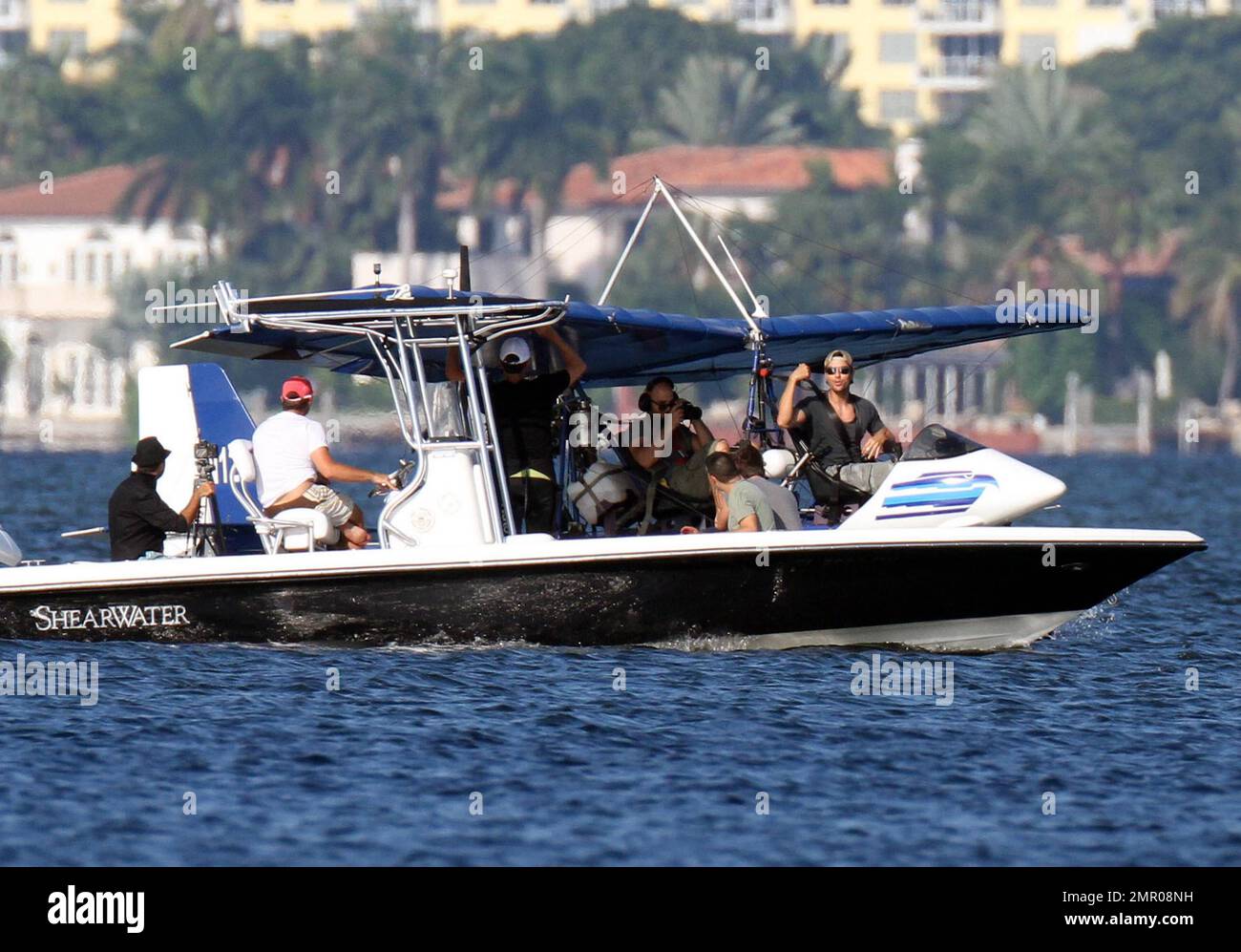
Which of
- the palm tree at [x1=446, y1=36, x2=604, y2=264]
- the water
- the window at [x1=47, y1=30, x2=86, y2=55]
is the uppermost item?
the window at [x1=47, y1=30, x2=86, y2=55]

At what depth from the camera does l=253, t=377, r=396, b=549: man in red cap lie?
18250mm

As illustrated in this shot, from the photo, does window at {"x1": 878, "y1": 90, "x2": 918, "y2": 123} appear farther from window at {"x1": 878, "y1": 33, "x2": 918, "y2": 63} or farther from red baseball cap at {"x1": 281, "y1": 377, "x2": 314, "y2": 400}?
red baseball cap at {"x1": 281, "y1": 377, "x2": 314, "y2": 400}

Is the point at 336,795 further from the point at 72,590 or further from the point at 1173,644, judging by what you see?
the point at 1173,644

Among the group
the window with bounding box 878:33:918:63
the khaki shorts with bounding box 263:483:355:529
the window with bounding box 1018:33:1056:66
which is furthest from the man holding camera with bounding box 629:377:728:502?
the window with bounding box 878:33:918:63

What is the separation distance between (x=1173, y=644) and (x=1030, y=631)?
3.82m

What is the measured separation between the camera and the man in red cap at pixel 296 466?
18.2 m

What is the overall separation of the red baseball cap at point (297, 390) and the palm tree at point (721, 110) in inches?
3974

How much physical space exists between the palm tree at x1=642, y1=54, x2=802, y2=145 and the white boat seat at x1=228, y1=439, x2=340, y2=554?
100798 mm

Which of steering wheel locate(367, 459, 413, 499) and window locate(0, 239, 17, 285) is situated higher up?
window locate(0, 239, 17, 285)

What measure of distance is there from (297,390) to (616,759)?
389 cm

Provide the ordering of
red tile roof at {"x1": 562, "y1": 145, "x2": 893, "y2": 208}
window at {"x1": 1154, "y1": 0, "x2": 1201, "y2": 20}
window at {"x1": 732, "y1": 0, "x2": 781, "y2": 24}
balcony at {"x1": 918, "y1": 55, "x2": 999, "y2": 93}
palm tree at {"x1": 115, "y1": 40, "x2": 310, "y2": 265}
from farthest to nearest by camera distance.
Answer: balcony at {"x1": 918, "y1": 55, "x2": 999, "y2": 93} < window at {"x1": 732, "y1": 0, "x2": 781, "y2": 24} < window at {"x1": 1154, "y1": 0, "x2": 1201, "y2": 20} < red tile roof at {"x1": 562, "y1": 145, "x2": 893, "y2": 208} < palm tree at {"x1": 115, "y1": 40, "x2": 310, "y2": 265}

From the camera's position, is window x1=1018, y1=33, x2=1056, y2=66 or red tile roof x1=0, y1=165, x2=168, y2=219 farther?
window x1=1018, y1=33, x2=1056, y2=66

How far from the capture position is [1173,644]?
71.7 ft

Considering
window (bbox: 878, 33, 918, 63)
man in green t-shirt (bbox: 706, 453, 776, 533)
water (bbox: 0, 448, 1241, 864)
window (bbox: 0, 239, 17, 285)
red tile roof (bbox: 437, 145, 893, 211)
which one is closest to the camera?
water (bbox: 0, 448, 1241, 864)
